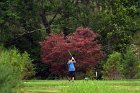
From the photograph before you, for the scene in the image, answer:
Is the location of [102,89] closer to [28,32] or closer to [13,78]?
[13,78]

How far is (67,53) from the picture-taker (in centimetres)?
3825

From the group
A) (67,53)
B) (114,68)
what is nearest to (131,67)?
(114,68)

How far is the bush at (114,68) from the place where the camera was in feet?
117

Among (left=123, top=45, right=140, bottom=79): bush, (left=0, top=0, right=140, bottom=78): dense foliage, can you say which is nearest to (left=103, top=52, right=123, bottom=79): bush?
(left=123, top=45, right=140, bottom=79): bush

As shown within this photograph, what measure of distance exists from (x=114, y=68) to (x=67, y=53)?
4.51 m

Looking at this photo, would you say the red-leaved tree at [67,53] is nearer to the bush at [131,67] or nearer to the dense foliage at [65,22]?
the dense foliage at [65,22]

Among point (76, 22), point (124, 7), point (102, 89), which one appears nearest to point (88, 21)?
point (76, 22)

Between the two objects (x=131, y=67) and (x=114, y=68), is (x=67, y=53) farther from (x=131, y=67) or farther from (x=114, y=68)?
(x=131, y=67)

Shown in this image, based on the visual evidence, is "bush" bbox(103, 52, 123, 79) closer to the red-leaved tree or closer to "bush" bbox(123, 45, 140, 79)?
"bush" bbox(123, 45, 140, 79)

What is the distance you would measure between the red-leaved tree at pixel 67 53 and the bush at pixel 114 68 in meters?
2.03

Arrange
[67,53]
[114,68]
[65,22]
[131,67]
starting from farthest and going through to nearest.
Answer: [65,22] → [67,53] → [114,68] → [131,67]

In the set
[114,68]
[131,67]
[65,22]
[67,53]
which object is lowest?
[114,68]

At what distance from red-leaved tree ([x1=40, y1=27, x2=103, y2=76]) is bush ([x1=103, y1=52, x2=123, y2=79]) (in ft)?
6.65

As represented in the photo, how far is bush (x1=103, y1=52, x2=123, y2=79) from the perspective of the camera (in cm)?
3572
